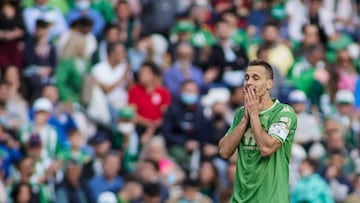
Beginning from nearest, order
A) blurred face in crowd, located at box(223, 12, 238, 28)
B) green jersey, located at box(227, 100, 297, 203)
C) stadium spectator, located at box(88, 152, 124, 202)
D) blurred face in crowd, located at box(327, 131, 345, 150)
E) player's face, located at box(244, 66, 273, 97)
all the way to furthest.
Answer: player's face, located at box(244, 66, 273, 97) < green jersey, located at box(227, 100, 297, 203) < stadium spectator, located at box(88, 152, 124, 202) < blurred face in crowd, located at box(327, 131, 345, 150) < blurred face in crowd, located at box(223, 12, 238, 28)

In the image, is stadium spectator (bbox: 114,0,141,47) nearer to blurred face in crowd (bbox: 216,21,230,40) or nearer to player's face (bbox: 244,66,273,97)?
blurred face in crowd (bbox: 216,21,230,40)

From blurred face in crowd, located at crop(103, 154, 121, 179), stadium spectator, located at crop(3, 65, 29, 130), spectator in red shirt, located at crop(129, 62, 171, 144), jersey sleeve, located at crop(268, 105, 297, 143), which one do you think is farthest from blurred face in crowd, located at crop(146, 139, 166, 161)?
jersey sleeve, located at crop(268, 105, 297, 143)

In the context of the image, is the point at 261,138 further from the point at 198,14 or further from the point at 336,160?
the point at 198,14

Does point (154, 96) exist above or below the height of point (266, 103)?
above

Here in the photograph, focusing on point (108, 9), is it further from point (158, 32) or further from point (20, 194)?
point (20, 194)

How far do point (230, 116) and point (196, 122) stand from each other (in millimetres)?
654

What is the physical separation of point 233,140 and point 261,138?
320 mm

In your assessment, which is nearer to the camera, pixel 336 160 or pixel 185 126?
pixel 336 160

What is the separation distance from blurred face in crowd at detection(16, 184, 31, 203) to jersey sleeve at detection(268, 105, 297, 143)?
20.0ft

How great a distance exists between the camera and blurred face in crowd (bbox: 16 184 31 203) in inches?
653

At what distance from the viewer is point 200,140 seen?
19.0 metres

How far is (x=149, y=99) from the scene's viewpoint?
19750 mm

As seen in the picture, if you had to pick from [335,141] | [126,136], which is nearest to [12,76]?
[126,136]

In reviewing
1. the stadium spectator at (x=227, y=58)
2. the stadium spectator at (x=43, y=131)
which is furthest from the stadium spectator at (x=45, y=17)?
the stadium spectator at (x=227, y=58)
